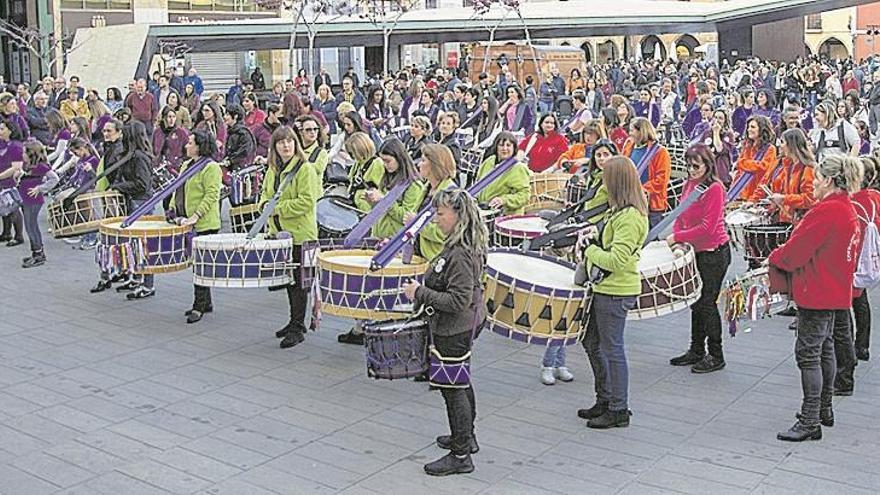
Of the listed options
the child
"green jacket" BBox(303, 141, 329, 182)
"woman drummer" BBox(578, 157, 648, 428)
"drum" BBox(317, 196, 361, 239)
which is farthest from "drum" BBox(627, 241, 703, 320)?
the child

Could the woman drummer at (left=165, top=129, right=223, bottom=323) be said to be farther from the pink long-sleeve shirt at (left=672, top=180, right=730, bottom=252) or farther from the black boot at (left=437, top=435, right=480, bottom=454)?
the pink long-sleeve shirt at (left=672, top=180, right=730, bottom=252)

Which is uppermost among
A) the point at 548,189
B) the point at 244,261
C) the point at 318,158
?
the point at 318,158

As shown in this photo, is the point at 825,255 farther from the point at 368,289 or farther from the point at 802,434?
the point at 368,289

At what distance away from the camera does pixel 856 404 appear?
7117 millimetres

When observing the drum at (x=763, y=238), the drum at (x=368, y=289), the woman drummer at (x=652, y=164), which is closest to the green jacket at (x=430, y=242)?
the drum at (x=368, y=289)

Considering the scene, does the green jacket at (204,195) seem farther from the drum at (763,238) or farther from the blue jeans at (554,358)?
the drum at (763,238)

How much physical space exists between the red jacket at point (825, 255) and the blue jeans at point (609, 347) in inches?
36.7

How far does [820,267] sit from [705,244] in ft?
4.61

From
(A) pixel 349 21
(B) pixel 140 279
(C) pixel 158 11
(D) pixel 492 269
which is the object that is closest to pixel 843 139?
(D) pixel 492 269

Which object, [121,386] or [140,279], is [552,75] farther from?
[121,386]

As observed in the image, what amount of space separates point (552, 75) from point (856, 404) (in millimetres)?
21971

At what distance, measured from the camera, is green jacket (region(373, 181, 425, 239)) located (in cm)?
813

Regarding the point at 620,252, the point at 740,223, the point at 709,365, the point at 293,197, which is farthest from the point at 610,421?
the point at 293,197

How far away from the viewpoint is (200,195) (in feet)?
31.4
